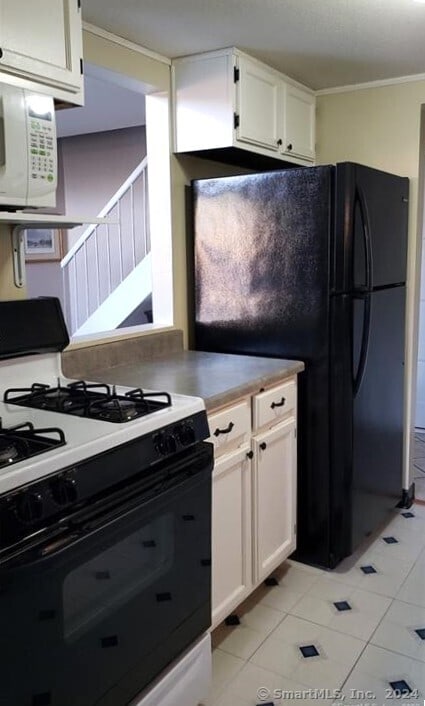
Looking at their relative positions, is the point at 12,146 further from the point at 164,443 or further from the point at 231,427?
the point at 231,427

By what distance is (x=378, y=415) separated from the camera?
2828 millimetres

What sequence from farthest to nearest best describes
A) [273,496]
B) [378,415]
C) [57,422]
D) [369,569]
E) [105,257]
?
[105,257] → [378,415] → [369,569] → [273,496] → [57,422]

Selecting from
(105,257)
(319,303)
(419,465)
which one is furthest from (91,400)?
(105,257)

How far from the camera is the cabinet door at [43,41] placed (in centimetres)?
160

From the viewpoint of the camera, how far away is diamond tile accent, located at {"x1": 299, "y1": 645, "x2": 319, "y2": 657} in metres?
2.09

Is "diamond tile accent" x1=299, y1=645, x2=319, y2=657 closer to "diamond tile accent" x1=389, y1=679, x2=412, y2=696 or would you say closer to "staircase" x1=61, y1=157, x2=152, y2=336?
"diamond tile accent" x1=389, y1=679, x2=412, y2=696

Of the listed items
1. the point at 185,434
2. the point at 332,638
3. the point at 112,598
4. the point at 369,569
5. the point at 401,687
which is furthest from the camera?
the point at 369,569

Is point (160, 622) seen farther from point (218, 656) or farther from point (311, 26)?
point (311, 26)

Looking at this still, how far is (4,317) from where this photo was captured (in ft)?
6.24

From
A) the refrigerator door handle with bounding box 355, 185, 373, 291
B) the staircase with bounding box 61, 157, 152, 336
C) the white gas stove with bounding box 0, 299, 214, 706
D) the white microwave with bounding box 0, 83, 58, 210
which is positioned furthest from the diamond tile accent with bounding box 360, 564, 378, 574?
the staircase with bounding box 61, 157, 152, 336

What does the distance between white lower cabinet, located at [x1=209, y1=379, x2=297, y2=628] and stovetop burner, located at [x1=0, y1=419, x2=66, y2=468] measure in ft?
2.19

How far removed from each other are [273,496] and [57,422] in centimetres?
111

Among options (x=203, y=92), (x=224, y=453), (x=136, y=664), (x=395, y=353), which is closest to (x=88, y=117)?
(x=203, y=92)

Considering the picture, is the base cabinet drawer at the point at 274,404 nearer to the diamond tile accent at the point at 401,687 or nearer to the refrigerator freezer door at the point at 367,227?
the refrigerator freezer door at the point at 367,227
